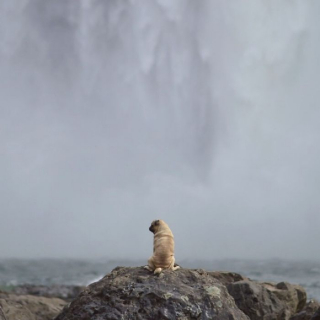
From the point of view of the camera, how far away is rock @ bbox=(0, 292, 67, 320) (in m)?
13.1

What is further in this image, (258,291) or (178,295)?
(258,291)

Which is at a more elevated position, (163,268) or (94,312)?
(163,268)

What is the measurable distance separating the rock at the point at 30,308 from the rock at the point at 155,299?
468 cm

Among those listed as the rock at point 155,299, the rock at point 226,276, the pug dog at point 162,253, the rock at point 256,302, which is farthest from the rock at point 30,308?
the pug dog at point 162,253

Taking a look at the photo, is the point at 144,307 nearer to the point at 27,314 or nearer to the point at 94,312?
the point at 94,312

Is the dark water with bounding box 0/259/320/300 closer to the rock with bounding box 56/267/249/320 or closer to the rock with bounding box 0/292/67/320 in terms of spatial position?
the rock with bounding box 0/292/67/320

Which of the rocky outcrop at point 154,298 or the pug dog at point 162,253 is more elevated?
the pug dog at point 162,253

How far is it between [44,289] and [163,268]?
29.3 m

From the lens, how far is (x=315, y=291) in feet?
120

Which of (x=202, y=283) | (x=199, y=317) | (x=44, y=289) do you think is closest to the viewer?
(x=199, y=317)

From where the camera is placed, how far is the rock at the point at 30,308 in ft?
43.1

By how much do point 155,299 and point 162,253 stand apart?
2.68 feet

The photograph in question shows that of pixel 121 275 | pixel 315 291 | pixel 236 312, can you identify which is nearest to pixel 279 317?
pixel 236 312

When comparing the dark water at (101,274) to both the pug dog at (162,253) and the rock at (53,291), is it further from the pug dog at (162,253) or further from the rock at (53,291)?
the pug dog at (162,253)
